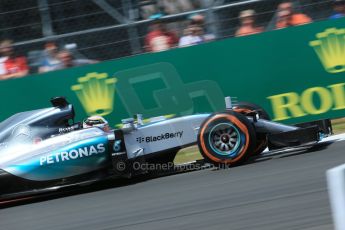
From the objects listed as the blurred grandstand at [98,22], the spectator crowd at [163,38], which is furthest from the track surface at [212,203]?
the blurred grandstand at [98,22]

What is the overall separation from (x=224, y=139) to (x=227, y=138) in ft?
0.12

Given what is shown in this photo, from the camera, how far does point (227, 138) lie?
313 inches

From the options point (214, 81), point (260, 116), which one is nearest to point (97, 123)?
point (260, 116)

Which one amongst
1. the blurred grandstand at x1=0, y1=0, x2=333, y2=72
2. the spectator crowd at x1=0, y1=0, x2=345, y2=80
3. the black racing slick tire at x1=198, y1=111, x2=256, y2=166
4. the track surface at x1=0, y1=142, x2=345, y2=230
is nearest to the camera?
the track surface at x1=0, y1=142, x2=345, y2=230

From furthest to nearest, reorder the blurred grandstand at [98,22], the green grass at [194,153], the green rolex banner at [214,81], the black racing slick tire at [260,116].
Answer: the blurred grandstand at [98,22] < the green rolex banner at [214,81] < the green grass at [194,153] < the black racing slick tire at [260,116]

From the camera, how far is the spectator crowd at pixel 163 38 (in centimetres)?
1005

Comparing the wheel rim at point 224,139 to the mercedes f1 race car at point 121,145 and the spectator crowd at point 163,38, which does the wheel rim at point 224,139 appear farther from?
the spectator crowd at point 163,38

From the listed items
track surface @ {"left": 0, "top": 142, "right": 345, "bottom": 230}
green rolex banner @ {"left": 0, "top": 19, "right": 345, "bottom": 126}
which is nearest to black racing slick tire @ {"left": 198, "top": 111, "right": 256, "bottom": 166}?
track surface @ {"left": 0, "top": 142, "right": 345, "bottom": 230}

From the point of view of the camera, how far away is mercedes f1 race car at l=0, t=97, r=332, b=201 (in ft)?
25.9

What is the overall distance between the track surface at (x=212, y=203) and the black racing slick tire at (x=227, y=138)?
0.16 meters

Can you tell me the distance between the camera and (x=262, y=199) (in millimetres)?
5930

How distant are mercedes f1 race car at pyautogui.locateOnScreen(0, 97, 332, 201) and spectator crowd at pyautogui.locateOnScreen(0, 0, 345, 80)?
2221 mm

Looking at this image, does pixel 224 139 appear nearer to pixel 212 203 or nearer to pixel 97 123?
pixel 97 123

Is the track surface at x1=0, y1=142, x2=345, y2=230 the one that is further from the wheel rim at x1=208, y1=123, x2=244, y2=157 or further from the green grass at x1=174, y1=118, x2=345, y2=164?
the green grass at x1=174, y1=118, x2=345, y2=164
